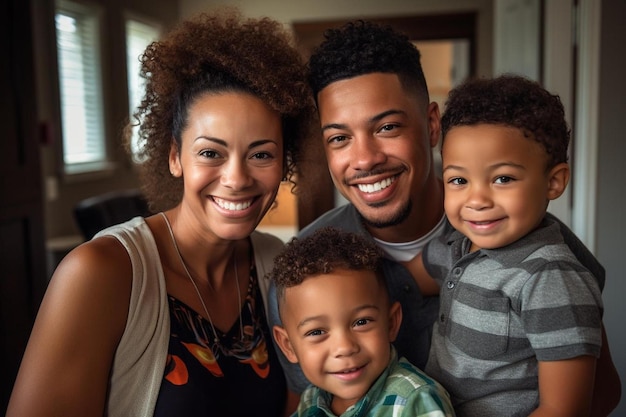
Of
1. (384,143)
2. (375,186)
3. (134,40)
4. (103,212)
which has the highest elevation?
(134,40)

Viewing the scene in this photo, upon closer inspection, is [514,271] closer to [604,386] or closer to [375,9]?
[604,386]

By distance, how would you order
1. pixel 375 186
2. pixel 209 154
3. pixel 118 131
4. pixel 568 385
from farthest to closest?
→ 1. pixel 118 131
2. pixel 375 186
3. pixel 209 154
4. pixel 568 385

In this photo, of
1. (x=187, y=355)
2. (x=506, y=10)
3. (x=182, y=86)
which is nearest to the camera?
(x=187, y=355)

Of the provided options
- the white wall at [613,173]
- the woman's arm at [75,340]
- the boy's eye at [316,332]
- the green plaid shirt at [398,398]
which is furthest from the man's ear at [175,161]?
the white wall at [613,173]

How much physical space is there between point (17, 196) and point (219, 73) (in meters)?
2.16

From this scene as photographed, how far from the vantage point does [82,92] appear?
4785mm

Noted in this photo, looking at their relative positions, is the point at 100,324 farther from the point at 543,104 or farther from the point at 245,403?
the point at 543,104

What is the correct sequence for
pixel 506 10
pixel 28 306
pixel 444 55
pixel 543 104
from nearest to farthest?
pixel 543 104, pixel 28 306, pixel 506 10, pixel 444 55

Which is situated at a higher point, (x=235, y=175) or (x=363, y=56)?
(x=363, y=56)

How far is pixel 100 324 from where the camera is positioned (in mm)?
1279

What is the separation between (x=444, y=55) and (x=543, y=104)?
7.41 m

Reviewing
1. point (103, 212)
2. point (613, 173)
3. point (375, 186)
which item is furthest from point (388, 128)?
point (103, 212)

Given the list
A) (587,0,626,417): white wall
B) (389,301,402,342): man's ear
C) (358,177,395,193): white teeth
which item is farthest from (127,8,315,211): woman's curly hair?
(587,0,626,417): white wall

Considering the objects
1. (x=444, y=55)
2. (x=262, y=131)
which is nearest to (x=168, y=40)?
(x=262, y=131)
